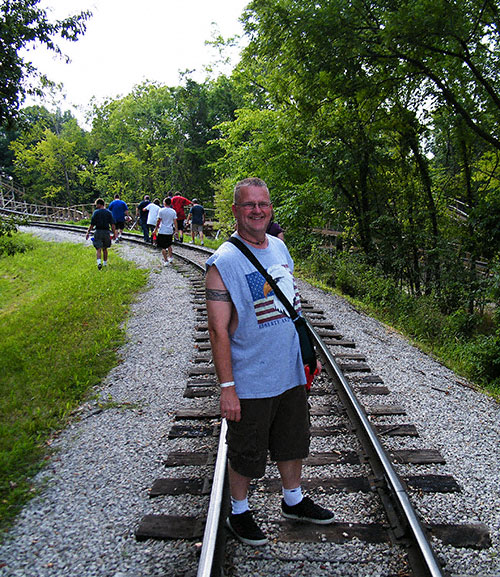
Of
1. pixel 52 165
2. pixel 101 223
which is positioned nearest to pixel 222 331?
pixel 101 223

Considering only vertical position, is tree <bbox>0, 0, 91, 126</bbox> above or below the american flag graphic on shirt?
above

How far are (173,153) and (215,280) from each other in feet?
120

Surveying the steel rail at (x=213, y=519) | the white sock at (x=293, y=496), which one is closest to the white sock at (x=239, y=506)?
the steel rail at (x=213, y=519)

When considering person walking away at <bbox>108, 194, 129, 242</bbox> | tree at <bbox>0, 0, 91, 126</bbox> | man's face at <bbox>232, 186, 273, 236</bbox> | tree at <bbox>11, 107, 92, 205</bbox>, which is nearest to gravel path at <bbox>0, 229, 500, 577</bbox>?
man's face at <bbox>232, 186, 273, 236</bbox>

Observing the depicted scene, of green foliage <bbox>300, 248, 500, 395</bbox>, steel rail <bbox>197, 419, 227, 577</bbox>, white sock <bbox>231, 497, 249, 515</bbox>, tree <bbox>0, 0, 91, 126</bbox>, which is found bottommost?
green foliage <bbox>300, 248, 500, 395</bbox>

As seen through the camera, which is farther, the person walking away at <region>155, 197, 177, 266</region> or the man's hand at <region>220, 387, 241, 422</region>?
the person walking away at <region>155, 197, 177, 266</region>

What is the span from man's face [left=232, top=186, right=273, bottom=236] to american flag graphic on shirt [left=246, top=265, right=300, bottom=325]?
0.83 ft

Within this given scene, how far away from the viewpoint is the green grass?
3.67 m

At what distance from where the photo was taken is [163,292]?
9438 mm

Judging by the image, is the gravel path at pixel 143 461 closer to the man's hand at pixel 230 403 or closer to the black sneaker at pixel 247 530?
the black sneaker at pixel 247 530

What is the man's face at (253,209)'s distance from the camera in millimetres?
2342

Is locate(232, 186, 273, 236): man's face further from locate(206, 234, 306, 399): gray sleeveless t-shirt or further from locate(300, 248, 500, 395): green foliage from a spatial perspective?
locate(300, 248, 500, 395): green foliage

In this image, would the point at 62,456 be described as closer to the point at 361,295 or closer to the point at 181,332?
the point at 181,332

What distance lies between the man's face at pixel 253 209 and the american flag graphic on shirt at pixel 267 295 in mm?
253
